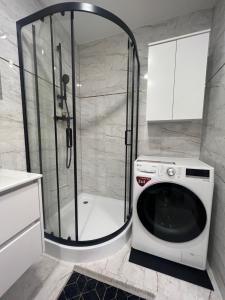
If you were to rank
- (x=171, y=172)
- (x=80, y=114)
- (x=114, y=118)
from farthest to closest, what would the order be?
(x=80, y=114)
(x=114, y=118)
(x=171, y=172)

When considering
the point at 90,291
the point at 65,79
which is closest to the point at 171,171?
the point at 90,291

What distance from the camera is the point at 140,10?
58.7 inches

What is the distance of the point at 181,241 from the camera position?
1.19 m

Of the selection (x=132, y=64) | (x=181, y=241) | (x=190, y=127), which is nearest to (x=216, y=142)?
(x=190, y=127)

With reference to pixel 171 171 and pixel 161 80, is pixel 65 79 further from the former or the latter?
pixel 171 171

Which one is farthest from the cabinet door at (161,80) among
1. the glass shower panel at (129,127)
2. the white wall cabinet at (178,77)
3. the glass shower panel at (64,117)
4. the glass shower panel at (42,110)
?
the glass shower panel at (42,110)

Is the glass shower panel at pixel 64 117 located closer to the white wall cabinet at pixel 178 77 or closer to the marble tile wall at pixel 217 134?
the white wall cabinet at pixel 178 77

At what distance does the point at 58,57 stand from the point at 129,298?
213 cm

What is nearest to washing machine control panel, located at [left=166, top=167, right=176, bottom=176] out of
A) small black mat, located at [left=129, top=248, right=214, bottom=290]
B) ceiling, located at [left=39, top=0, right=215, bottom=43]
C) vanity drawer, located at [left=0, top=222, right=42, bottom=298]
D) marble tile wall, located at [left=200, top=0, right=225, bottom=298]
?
marble tile wall, located at [left=200, top=0, right=225, bottom=298]

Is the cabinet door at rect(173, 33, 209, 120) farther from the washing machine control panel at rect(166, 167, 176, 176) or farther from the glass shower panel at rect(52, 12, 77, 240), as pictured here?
the glass shower panel at rect(52, 12, 77, 240)

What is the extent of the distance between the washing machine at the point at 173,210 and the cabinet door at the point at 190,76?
554 millimetres

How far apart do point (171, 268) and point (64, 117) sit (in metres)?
1.72

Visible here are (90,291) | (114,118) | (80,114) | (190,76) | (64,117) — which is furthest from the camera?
(80,114)

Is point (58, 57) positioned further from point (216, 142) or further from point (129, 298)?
point (129, 298)
